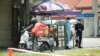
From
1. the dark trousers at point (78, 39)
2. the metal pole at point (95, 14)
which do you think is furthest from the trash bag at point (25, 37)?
the metal pole at point (95, 14)

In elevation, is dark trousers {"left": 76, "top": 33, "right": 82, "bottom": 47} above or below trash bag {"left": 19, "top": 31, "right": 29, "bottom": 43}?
below

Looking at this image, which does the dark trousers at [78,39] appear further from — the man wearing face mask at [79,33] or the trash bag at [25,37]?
the trash bag at [25,37]

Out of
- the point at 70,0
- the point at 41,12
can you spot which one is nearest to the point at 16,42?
the point at 41,12

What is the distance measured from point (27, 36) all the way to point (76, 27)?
4572 mm

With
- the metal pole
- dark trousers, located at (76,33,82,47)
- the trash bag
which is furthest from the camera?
the metal pole

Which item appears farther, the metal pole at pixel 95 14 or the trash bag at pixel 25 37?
the metal pole at pixel 95 14

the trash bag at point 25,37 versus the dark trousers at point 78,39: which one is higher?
the trash bag at point 25,37

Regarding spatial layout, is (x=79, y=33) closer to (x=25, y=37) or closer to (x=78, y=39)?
(x=78, y=39)

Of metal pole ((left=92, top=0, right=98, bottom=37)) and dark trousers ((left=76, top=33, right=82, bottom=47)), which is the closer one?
dark trousers ((left=76, top=33, right=82, bottom=47))

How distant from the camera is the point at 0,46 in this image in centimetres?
2464

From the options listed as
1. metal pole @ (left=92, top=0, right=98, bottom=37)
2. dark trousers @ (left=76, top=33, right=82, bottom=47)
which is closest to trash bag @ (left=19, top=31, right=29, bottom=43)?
dark trousers @ (left=76, top=33, right=82, bottom=47)

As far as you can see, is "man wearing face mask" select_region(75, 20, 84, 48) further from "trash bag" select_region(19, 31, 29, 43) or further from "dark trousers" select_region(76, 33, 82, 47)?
"trash bag" select_region(19, 31, 29, 43)

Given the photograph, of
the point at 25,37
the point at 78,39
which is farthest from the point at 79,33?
the point at 25,37

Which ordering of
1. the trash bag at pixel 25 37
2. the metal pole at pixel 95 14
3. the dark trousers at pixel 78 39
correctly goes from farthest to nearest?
1. the metal pole at pixel 95 14
2. the dark trousers at pixel 78 39
3. the trash bag at pixel 25 37
